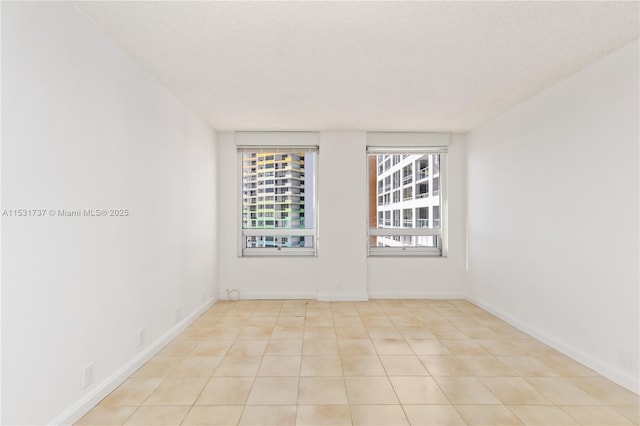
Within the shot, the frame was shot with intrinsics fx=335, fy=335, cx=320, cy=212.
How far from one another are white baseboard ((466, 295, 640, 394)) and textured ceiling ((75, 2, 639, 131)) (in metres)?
2.51

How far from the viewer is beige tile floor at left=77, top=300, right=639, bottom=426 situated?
2.16 meters

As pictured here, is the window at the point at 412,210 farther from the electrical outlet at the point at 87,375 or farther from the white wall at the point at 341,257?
the electrical outlet at the point at 87,375

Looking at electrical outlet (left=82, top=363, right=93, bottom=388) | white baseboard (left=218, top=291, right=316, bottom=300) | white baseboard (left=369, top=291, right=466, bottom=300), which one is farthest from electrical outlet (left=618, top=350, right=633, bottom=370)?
electrical outlet (left=82, top=363, right=93, bottom=388)

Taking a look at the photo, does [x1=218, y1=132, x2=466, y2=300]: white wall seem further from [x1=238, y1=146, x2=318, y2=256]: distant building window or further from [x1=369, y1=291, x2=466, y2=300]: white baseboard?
[x1=238, y1=146, x2=318, y2=256]: distant building window

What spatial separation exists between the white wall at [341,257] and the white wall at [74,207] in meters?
1.89

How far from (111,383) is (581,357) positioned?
3837 millimetres

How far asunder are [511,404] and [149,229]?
10.4ft

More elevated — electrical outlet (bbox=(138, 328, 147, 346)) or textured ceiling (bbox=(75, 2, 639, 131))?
textured ceiling (bbox=(75, 2, 639, 131))

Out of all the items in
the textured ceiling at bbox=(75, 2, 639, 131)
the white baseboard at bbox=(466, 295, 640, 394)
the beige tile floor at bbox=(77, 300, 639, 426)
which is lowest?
the beige tile floor at bbox=(77, 300, 639, 426)

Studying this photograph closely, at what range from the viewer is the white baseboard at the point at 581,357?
2504mm

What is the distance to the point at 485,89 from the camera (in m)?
3.44

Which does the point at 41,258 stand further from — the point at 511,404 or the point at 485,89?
the point at 485,89

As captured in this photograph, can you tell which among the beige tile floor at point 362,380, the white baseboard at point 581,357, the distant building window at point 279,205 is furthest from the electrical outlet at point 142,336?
the white baseboard at point 581,357

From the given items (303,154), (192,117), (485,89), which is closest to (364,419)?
(485,89)
